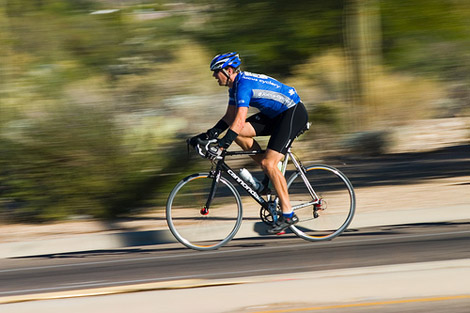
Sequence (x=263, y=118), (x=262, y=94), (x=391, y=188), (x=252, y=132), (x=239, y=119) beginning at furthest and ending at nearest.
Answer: (x=391, y=188)
(x=263, y=118)
(x=252, y=132)
(x=262, y=94)
(x=239, y=119)

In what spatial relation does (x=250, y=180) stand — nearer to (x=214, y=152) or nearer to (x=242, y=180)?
(x=242, y=180)

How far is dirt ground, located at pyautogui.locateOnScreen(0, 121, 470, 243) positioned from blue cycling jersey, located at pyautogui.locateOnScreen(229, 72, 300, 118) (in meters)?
1.79

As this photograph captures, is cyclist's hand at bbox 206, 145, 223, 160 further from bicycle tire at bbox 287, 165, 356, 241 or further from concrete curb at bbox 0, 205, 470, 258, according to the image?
concrete curb at bbox 0, 205, 470, 258

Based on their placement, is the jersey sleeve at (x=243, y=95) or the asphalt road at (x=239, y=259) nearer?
the asphalt road at (x=239, y=259)

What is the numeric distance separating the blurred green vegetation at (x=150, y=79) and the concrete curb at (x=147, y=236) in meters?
1.29

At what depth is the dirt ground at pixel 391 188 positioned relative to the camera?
9562mm

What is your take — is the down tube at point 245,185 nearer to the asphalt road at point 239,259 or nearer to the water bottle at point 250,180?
the water bottle at point 250,180

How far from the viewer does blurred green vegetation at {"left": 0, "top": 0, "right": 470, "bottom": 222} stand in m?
10.0

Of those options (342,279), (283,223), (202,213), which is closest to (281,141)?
(283,223)

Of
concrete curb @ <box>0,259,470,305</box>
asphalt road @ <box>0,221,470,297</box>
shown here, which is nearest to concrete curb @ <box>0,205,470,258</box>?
asphalt road @ <box>0,221,470,297</box>

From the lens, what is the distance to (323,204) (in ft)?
26.1

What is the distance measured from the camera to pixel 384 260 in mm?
7016

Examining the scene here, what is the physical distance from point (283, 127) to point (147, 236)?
230cm

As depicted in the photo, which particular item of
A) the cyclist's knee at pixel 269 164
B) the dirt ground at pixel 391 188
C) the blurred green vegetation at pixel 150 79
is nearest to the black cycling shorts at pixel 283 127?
the cyclist's knee at pixel 269 164
